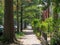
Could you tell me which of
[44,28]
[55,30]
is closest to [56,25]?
[55,30]

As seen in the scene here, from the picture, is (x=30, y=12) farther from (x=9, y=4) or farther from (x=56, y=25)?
(x=56, y=25)

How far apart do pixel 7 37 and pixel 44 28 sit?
5809 millimetres

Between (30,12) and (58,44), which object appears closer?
(58,44)

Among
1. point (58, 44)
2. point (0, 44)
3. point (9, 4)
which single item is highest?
point (9, 4)

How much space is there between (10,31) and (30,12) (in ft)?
119

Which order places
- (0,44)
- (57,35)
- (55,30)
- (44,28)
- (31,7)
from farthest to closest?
(31,7) → (44,28) → (0,44) → (55,30) → (57,35)

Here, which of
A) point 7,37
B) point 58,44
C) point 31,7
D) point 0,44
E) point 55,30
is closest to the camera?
point 58,44

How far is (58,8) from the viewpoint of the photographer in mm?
11758

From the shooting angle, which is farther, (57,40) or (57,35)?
(57,35)

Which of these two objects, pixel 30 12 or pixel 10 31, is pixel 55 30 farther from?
pixel 30 12

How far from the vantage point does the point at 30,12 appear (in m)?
59.2

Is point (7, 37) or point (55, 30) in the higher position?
point (55, 30)

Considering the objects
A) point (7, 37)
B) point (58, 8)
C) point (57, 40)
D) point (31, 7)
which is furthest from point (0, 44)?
point (31, 7)

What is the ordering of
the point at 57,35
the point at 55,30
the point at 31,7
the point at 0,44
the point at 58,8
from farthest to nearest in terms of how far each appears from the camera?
the point at 31,7
the point at 0,44
the point at 55,30
the point at 57,35
the point at 58,8
